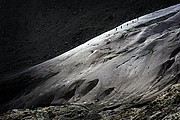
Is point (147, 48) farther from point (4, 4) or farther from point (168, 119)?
point (4, 4)

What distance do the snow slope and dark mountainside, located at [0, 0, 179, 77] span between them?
9.49ft

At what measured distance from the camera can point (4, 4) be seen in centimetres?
1814

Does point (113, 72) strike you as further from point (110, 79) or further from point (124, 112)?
point (124, 112)

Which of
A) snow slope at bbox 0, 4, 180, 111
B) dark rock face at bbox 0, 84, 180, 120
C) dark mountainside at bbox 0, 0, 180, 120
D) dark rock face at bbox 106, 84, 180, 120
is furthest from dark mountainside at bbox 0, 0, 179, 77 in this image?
dark rock face at bbox 106, 84, 180, 120

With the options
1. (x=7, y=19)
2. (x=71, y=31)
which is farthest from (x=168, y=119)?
(x=7, y=19)

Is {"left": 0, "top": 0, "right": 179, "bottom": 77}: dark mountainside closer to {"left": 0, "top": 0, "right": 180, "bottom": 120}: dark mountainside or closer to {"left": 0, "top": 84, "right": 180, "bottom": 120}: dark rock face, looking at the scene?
{"left": 0, "top": 0, "right": 180, "bottom": 120}: dark mountainside

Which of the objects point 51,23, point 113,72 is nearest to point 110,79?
point 113,72

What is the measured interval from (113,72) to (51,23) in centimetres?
1008

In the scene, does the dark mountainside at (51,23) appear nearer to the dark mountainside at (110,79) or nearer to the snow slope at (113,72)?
the dark mountainside at (110,79)

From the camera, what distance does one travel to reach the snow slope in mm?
4980

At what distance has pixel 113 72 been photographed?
588cm

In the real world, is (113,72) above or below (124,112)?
above

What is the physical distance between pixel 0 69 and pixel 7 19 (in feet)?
19.1

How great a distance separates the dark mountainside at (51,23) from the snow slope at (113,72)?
2893mm
